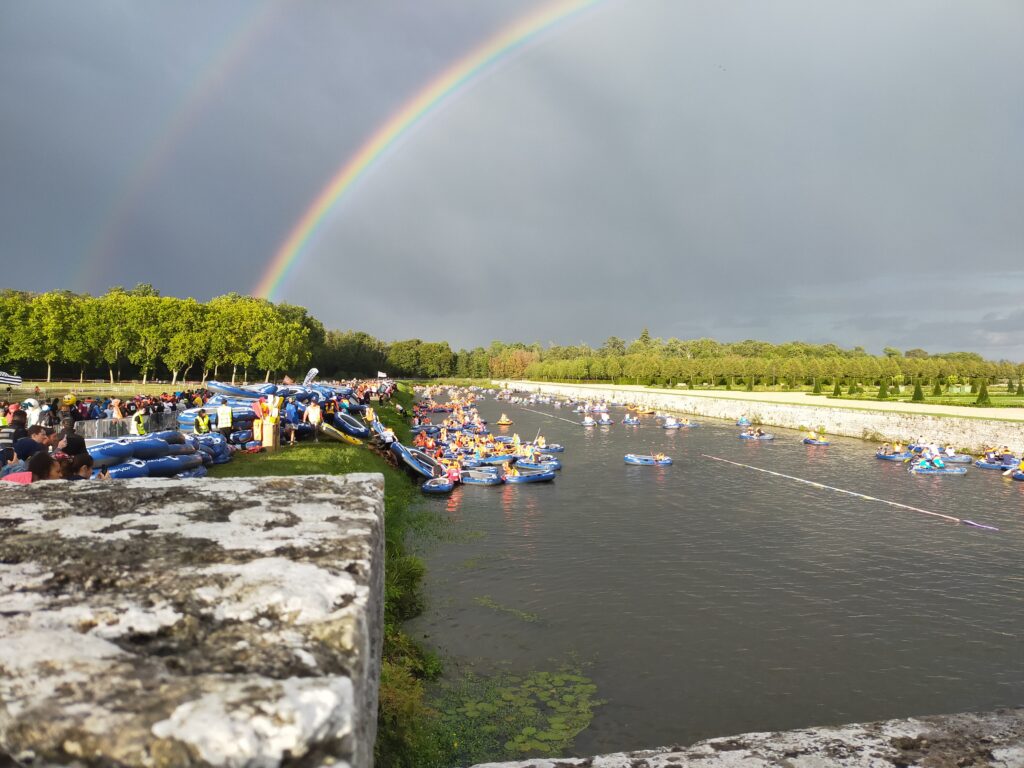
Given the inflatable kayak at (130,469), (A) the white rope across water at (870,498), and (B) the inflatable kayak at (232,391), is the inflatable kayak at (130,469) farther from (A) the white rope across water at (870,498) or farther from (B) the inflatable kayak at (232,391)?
(A) the white rope across water at (870,498)

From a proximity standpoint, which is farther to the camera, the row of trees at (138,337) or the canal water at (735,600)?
the row of trees at (138,337)

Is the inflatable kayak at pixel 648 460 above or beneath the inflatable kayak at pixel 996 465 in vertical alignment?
beneath

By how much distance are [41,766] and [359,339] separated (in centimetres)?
19844

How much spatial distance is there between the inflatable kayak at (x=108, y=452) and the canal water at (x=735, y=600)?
30.1ft

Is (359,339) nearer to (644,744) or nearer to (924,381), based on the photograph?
(924,381)

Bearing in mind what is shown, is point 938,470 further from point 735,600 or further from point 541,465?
point 735,600

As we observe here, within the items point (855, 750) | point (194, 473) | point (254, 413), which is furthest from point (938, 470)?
point (855, 750)

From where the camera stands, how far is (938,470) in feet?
139

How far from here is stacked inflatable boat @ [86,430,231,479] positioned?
691 inches

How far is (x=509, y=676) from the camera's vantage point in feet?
46.5

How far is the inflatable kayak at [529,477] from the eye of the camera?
3859 cm

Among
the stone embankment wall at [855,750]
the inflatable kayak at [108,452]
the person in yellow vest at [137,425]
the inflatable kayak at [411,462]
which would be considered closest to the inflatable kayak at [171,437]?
the inflatable kayak at [108,452]

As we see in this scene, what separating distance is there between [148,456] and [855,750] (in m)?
18.8

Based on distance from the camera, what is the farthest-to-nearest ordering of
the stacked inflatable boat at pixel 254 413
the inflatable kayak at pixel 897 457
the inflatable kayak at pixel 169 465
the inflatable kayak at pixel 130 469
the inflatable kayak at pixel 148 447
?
the inflatable kayak at pixel 897 457 < the stacked inflatable boat at pixel 254 413 < the inflatable kayak at pixel 148 447 < the inflatable kayak at pixel 169 465 < the inflatable kayak at pixel 130 469
